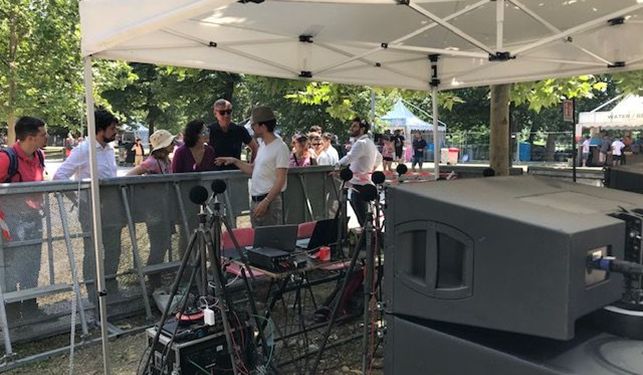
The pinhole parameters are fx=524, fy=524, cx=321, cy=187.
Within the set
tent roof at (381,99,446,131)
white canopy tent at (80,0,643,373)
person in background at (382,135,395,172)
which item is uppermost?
tent roof at (381,99,446,131)

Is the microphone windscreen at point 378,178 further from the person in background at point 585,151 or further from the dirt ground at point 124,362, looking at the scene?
the person in background at point 585,151

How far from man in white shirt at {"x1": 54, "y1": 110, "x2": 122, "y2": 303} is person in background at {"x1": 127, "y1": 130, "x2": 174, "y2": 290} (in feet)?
1.05

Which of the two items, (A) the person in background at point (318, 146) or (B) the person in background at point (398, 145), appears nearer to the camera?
(A) the person in background at point (318, 146)

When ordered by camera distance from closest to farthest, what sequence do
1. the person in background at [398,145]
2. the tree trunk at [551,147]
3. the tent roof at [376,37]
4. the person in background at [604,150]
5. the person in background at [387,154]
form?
the tent roof at [376,37], the person in background at [387,154], the person in background at [604,150], the person in background at [398,145], the tree trunk at [551,147]

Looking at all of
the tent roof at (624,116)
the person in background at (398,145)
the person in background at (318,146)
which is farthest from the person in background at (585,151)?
the person in background at (318,146)

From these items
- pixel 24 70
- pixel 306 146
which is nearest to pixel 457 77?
pixel 306 146

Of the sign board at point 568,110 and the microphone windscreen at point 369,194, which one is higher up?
the sign board at point 568,110

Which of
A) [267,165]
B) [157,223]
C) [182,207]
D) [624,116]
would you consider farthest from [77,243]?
[624,116]

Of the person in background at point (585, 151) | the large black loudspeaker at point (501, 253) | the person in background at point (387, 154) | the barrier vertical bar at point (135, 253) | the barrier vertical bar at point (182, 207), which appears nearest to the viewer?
the large black loudspeaker at point (501, 253)

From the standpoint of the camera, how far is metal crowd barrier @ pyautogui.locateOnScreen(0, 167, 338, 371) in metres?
4.27

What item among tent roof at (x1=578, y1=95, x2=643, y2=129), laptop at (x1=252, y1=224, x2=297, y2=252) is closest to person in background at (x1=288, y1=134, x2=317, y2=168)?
laptop at (x1=252, y1=224, x2=297, y2=252)

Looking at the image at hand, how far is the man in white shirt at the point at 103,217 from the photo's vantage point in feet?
15.5

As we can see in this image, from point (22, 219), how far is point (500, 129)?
224 inches

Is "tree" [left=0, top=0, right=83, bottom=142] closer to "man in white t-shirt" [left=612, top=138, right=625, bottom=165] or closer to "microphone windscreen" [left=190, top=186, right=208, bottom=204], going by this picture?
"microphone windscreen" [left=190, top=186, right=208, bottom=204]
